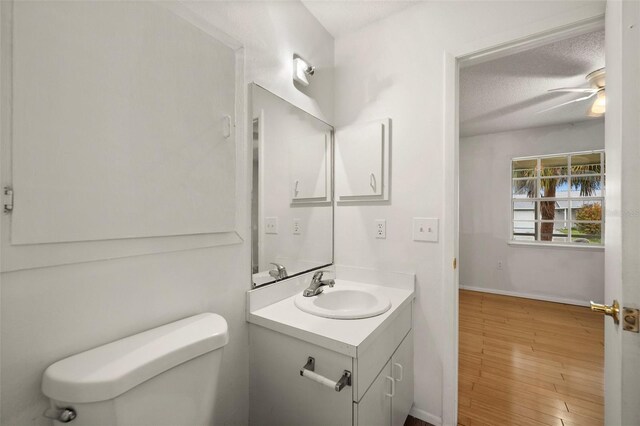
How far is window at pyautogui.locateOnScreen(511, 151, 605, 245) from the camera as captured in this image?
3605mm

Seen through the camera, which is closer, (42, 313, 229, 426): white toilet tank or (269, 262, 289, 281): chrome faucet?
(42, 313, 229, 426): white toilet tank

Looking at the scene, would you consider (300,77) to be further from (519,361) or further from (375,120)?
(519,361)

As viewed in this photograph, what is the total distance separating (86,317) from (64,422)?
233mm

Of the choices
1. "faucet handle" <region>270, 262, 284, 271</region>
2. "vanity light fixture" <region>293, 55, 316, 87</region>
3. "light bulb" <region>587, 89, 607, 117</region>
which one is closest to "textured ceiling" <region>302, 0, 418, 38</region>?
"vanity light fixture" <region>293, 55, 316, 87</region>

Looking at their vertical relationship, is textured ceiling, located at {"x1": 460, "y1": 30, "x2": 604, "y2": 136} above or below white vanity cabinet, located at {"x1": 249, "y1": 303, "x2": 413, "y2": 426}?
above

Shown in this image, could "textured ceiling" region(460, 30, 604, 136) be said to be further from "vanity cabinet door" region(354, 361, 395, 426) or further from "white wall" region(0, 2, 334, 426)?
"vanity cabinet door" region(354, 361, 395, 426)

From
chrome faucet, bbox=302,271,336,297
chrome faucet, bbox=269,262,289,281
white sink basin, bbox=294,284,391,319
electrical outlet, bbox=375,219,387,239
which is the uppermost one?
electrical outlet, bbox=375,219,387,239

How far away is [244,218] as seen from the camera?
121 cm

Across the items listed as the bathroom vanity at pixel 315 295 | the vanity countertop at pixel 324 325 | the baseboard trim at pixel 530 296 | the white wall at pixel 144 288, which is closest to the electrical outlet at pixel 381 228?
the bathroom vanity at pixel 315 295

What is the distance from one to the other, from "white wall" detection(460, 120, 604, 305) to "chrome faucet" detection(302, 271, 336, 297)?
361cm

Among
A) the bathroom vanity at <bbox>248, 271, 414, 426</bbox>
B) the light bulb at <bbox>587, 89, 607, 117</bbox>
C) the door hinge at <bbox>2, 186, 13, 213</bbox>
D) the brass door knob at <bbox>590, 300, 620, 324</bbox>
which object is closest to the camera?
the door hinge at <bbox>2, 186, 13, 213</bbox>

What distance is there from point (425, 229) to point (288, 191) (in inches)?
30.2

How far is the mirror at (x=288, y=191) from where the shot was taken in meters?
1.29

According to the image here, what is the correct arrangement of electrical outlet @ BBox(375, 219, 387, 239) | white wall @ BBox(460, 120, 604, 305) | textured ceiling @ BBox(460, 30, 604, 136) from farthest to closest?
white wall @ BBox(460, 120, 604, 305), textured ceiling @ BBox(460, 30, 604, 136), electrical outlet @ BBox(375, 219, 387, 239)
